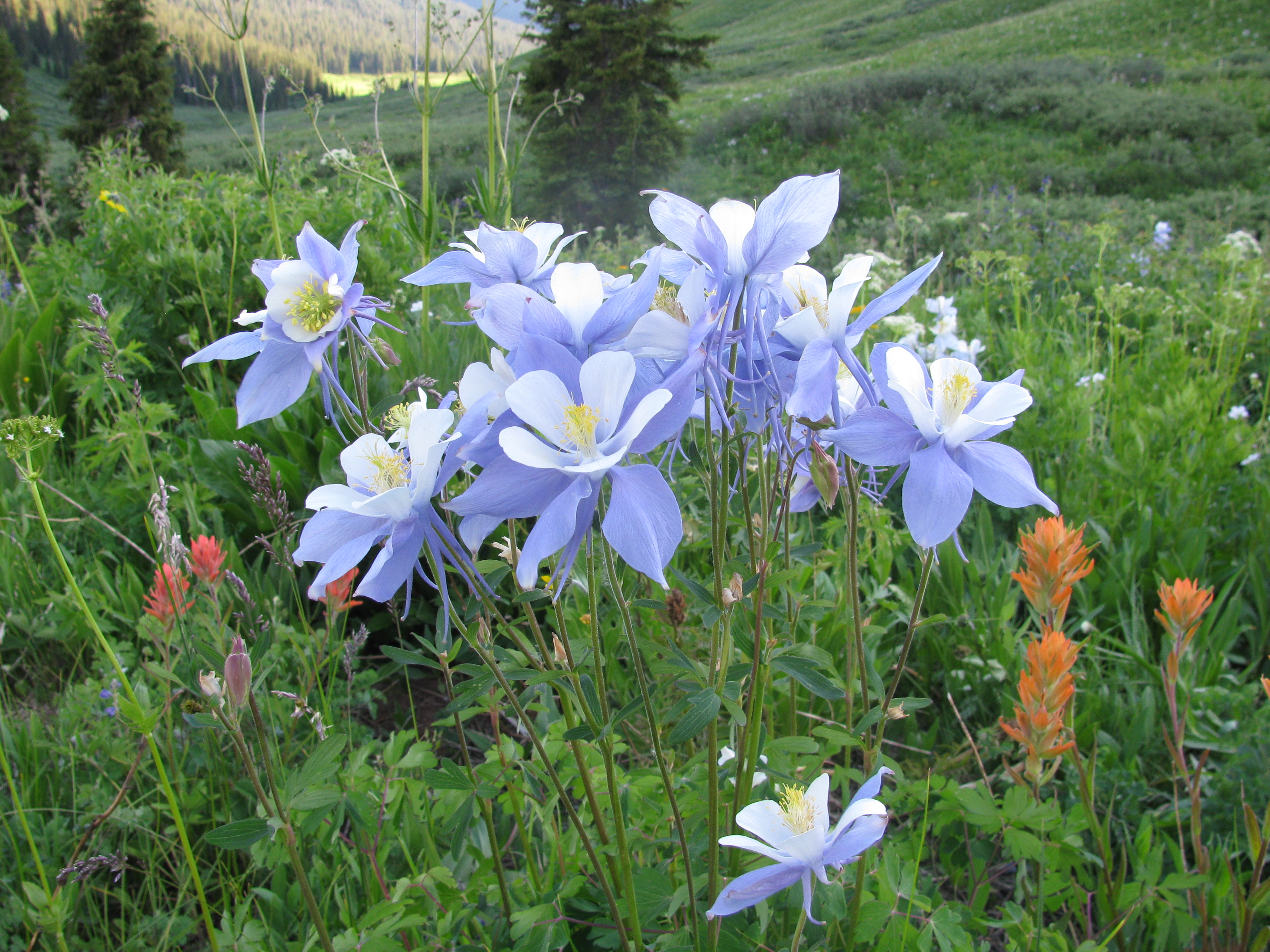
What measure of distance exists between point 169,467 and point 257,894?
5.78 ft

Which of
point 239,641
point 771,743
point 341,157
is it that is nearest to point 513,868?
point 771,743

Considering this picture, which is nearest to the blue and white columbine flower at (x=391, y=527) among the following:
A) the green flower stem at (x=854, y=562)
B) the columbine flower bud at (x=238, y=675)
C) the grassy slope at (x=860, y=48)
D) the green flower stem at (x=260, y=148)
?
the columbine flower bud at (x=238, y=675)

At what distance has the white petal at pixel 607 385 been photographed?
71 cm

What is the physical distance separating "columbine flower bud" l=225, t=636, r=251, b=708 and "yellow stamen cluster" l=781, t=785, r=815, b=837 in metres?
0.67

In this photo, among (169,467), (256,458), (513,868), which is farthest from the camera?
(169,467)

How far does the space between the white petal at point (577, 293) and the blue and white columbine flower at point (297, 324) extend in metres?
0.26

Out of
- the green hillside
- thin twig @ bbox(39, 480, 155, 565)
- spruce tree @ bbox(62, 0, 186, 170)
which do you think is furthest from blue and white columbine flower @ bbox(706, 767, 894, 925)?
spruce tree @ bbox(62, 0, 186, 170)

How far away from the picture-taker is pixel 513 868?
1838 mm

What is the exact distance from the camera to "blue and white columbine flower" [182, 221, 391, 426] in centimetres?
93

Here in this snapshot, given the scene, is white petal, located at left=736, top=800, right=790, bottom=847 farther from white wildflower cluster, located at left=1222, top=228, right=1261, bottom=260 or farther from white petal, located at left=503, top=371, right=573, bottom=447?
white wildflower cluster, located at left=1222, top=228, right=1261, bottom=260

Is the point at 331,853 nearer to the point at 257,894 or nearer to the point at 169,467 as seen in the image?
the point at 257,894

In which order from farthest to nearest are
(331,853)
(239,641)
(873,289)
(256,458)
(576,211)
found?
(576,211)
(873,289)
(331,853)
(256,458)
(239,641)

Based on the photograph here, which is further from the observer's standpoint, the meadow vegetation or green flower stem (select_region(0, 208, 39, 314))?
green flower stem (select_region(0, 208, 39, 314))

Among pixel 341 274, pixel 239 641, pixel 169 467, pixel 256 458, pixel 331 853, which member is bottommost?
pixel 331 853
